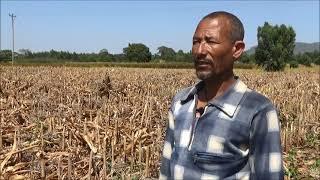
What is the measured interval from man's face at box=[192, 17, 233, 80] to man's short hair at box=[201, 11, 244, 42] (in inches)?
0.8

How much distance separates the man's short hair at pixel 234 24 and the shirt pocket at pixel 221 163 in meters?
0.53

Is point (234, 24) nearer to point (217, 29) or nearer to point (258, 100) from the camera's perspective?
point (217, 29)

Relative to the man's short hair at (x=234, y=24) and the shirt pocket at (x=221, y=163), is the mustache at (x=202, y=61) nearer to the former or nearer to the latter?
the man's short hair at (x=234, y=24)

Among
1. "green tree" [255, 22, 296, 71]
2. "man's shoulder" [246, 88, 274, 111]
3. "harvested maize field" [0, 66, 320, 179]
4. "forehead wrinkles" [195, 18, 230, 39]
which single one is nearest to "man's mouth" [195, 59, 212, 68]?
"forehead wrinkles" [195, 18, 230, 39]

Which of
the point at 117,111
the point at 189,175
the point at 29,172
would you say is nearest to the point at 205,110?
the point at 189,175

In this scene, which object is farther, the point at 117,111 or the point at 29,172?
the point at 117,111

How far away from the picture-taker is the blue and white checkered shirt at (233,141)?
2.21 meters

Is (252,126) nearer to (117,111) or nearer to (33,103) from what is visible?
(117,111)

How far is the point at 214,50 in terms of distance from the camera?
231 cm

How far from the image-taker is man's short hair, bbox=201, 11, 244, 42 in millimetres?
2340

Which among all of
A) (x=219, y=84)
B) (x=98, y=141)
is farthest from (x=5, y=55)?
(x=219, y=84)

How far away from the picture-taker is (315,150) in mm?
8211

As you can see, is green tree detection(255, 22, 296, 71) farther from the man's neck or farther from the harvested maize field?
the man's neck

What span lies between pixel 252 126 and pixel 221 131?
0.45 ft
